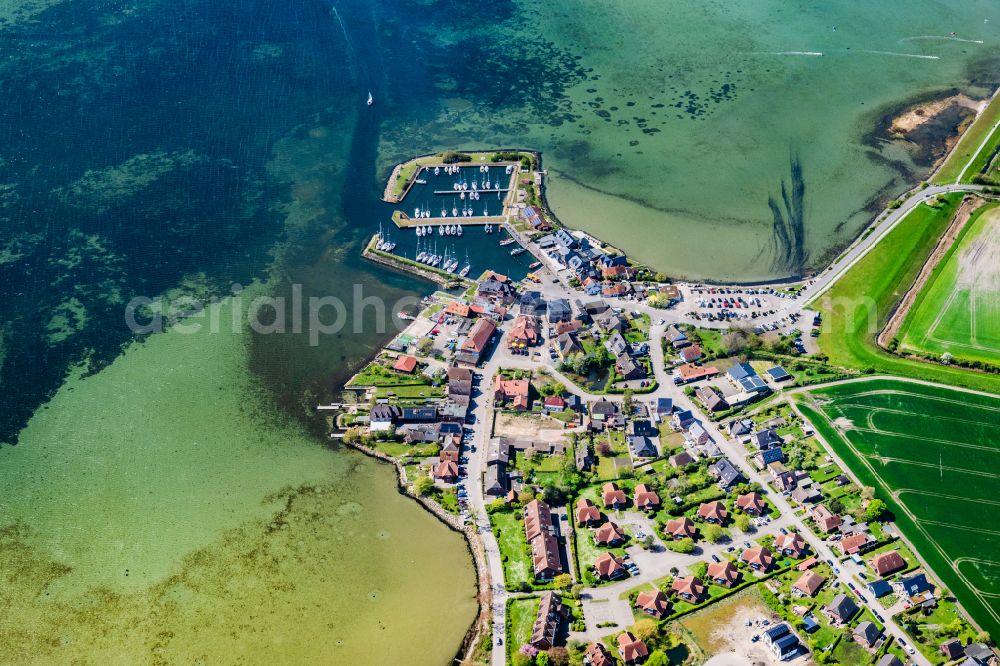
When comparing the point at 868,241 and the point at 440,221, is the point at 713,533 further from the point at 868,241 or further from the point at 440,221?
the point at 868,241

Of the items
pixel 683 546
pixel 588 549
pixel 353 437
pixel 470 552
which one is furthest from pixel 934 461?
pixel 353 437

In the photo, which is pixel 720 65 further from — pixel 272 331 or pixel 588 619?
pixel 588 619

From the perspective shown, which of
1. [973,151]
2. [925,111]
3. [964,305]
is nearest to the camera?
[964,305]

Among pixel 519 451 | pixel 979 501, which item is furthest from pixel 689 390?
pixel 979 501

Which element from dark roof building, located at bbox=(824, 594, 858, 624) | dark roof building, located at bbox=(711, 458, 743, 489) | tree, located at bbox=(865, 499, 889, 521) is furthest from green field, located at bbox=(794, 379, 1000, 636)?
dark roof building, located at bbox=(711, 458, 743, 489)

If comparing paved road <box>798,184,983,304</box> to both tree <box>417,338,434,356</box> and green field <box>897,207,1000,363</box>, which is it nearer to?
green field <box>897,207,1000,363</box>

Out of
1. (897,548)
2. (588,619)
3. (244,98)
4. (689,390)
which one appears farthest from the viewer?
(244,98)
